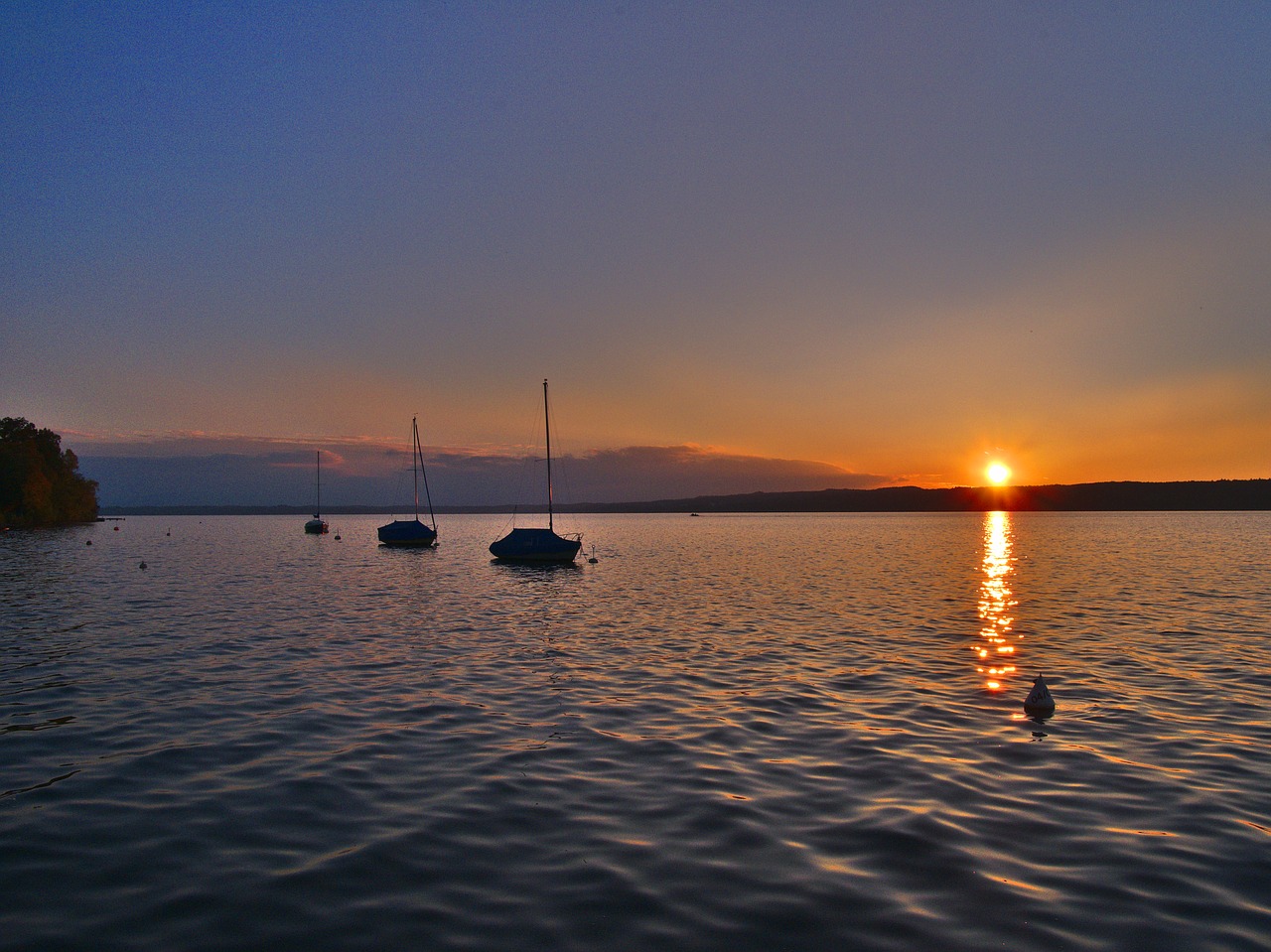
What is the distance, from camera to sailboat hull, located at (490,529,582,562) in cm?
6881

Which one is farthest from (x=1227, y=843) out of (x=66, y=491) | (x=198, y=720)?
(x=66, y=491)

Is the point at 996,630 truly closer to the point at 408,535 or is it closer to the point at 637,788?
the point at 637,788

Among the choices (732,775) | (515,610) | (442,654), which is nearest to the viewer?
(732,775)

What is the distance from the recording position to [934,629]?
97.6ft

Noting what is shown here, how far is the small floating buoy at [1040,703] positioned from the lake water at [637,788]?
364mm

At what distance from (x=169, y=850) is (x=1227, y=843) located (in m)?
13.6

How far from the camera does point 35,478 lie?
140 m

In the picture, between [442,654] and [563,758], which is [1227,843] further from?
[442,654]

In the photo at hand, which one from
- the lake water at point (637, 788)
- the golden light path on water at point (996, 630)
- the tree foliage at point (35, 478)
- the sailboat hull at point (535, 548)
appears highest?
the tree foliage at point (35, 478)

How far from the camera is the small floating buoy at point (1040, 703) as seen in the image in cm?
1662

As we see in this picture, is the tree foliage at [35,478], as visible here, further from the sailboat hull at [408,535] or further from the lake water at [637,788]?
the lake water at [637,788]

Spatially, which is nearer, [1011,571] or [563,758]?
[563,758]

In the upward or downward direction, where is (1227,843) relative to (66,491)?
downward

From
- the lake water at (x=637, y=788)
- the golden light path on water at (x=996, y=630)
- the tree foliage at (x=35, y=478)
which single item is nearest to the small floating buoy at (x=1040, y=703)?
the lake water at (x=637, y=788)
